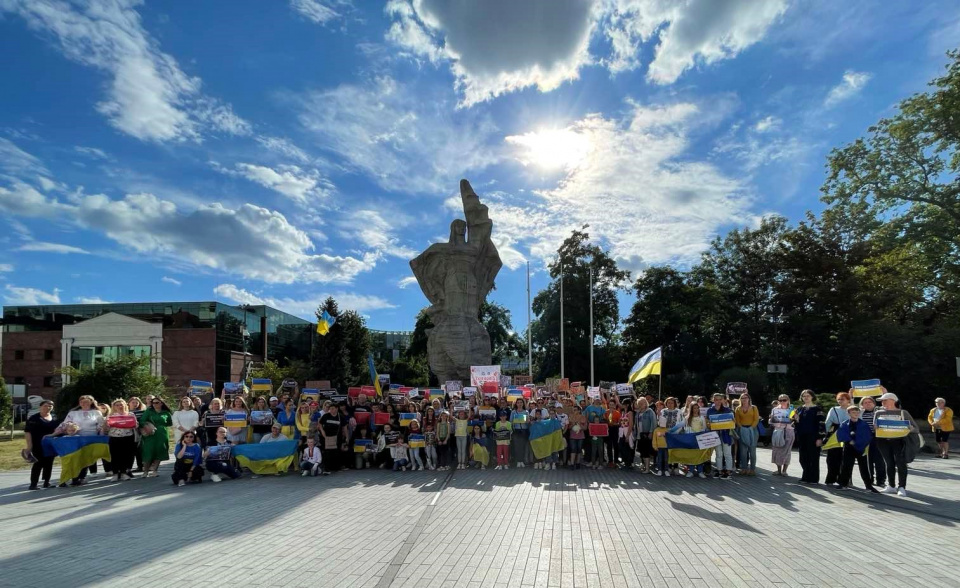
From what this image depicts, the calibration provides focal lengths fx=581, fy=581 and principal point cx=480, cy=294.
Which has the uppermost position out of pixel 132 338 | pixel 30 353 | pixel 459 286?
pixel 459 286

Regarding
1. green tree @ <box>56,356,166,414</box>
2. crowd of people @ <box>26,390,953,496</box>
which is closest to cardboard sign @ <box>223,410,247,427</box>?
crowd of people @ <box>26,390,953,496</box>

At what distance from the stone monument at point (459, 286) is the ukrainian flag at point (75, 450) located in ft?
40.0

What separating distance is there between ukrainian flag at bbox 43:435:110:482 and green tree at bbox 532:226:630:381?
3676 cm

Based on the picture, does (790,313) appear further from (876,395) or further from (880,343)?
(876,395)

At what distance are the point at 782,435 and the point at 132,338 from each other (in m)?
56.7

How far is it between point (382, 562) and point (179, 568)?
2118 mm

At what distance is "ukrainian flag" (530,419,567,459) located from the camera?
43.9 ft

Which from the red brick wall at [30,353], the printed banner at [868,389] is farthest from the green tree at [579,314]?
the red brick wall at [30,353]

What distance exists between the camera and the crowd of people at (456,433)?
11.6 meters

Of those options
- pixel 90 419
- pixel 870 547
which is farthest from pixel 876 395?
pixel 90 419

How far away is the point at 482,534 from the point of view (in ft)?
24.4

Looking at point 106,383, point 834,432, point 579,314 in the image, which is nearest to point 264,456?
point 834,432

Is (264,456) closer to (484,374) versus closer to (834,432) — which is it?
(484,374)

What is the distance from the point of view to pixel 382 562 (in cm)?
632
